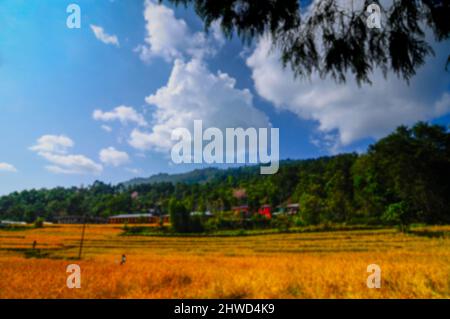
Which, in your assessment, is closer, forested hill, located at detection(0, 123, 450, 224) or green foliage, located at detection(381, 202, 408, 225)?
green foliage, located at detection(381, 202, 408, 225)

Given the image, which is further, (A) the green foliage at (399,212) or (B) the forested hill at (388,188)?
(B) the forested hill at (388,188)

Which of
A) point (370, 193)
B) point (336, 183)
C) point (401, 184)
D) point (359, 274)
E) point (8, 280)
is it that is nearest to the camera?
point (359, 274)

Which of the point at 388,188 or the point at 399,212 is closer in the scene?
the point at 399,212

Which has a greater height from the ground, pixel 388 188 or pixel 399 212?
pixel 388 188
